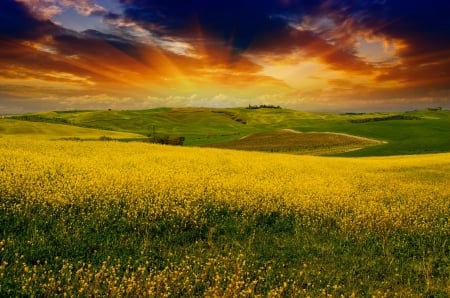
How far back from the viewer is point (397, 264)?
9094mm

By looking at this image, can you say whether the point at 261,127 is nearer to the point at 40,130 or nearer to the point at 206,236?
the point at 40,130

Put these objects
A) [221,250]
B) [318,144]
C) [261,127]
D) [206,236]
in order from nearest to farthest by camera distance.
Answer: [221,250]
[206,236]
[318,144]
[261,127]

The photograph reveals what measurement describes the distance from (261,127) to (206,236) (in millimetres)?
159141

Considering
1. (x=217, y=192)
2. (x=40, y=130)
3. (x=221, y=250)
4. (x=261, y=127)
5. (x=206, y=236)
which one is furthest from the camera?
(x=261, y=127)

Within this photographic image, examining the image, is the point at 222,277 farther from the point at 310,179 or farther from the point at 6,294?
the point at 310,179

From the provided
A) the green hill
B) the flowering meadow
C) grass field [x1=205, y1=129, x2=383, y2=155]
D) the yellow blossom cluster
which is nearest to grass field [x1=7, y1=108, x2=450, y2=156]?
grass field [x1=205, y1=129, x2=383, y2=155]

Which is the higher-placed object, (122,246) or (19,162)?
(19,162)

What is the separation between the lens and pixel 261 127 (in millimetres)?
168125

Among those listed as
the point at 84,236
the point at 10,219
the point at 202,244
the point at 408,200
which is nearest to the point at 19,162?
the point at 10,219

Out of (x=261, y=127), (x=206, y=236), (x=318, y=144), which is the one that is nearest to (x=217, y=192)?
(x=206, y=236)

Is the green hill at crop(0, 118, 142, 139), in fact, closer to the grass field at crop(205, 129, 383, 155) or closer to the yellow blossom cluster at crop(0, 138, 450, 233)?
the grass field at crop(205, 129, 383, 155)

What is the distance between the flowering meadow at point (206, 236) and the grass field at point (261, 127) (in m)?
44.5

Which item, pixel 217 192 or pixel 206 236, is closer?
pixel 206 236

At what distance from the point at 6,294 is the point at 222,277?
12.1ft
